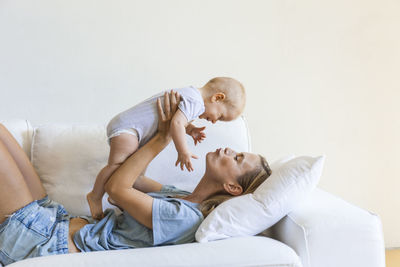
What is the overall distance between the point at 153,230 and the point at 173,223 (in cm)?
7

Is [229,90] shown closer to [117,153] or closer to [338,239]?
[117,153]

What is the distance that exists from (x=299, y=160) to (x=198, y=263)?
0.54 m

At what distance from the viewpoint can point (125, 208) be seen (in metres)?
1.41

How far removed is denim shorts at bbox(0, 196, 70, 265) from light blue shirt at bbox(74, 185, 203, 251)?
0.23 ft

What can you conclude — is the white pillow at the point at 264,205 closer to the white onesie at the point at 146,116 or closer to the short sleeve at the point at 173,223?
the short sleeve at the point at 173,223

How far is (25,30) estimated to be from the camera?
2168 mm

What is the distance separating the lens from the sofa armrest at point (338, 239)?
130 centimetres

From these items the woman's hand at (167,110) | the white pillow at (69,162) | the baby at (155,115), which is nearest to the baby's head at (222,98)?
the baby at (155,115)

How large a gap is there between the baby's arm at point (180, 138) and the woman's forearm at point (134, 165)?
0.28 feet

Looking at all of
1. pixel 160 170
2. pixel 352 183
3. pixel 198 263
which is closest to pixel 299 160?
pixel 198 263

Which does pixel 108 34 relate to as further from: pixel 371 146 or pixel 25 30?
pixel 371 146

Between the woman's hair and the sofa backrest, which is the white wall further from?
the woman's hair

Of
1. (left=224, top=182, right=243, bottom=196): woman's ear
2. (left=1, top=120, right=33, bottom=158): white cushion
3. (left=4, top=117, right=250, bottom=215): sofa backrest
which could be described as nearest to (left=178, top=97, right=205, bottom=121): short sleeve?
(left=224, top=182, right=243, bottom=196): woman's ear

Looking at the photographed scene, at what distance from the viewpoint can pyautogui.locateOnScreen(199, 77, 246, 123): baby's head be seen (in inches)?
60.6
